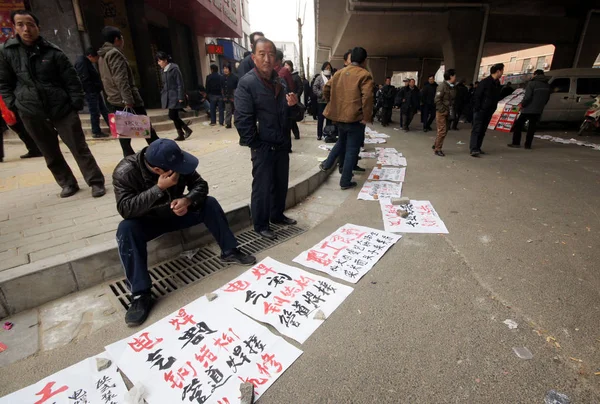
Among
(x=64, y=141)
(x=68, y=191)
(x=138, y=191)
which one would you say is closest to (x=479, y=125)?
(x=138, y=191)

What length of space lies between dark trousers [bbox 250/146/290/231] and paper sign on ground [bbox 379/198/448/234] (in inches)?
48.8

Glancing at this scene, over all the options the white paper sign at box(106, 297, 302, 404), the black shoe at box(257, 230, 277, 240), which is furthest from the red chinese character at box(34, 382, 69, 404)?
the black shoe at box(257, 230, 277, 240)

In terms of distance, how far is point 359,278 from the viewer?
2.33m

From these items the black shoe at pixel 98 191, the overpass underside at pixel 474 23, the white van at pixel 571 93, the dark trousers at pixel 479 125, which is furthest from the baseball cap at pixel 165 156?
the overpass underside at pixel 474 23

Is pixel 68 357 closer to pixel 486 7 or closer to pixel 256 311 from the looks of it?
pixel 256 311

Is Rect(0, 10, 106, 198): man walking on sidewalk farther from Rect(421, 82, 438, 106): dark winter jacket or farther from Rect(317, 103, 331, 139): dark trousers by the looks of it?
Rect(421, 82, 438, 106): dark winter jacket

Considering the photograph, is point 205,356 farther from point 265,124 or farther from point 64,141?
point 64,141

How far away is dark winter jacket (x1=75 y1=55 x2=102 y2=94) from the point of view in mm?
6004

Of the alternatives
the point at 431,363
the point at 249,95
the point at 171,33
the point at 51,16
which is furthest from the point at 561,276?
the point at 171,33

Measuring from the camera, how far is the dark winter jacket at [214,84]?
8062mm

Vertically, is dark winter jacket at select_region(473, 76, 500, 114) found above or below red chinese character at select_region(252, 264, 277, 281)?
above

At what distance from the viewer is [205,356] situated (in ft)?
5.50

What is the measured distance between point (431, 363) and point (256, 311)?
110 cm

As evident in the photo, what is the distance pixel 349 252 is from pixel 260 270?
0.84 meters
